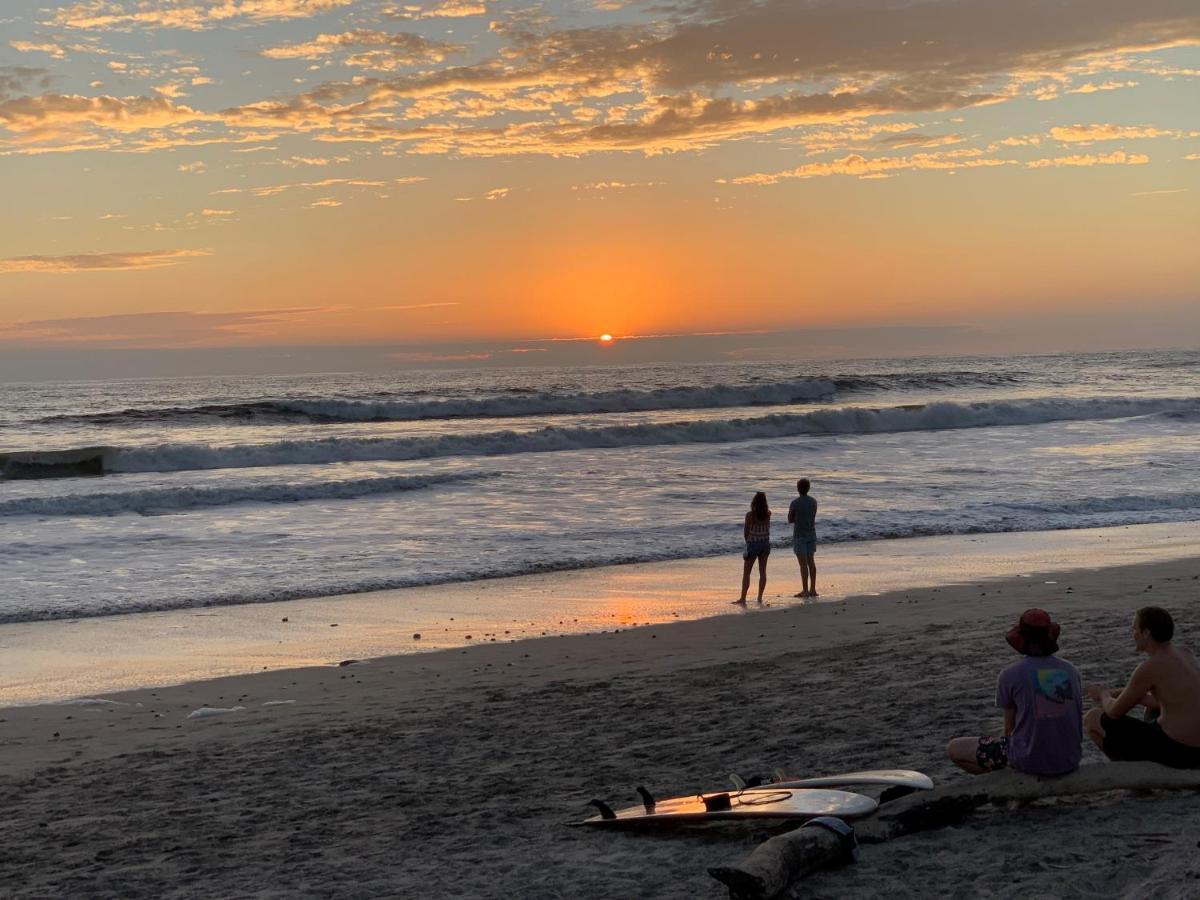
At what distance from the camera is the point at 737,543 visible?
20562 millimetres

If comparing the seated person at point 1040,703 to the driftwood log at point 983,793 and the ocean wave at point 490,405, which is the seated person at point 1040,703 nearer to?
the driftwood log at point 983,793

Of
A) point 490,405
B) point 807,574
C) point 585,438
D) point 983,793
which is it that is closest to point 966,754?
point 983,793

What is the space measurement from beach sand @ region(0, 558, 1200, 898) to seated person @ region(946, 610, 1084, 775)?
272mm

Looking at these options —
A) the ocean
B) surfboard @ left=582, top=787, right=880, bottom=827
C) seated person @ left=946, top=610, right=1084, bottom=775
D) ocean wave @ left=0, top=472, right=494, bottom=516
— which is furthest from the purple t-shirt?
ocean wave @ left=0, top=472, right=494, bottom=516

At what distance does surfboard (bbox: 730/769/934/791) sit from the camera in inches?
251

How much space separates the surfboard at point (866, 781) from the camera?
6.39 m

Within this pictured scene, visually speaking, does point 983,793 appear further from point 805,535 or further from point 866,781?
point 805,535

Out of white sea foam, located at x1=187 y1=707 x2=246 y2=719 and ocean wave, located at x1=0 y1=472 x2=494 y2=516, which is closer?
white sea foam, located at x1=187 y1=707 x2=246 y2=719

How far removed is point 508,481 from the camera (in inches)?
1226

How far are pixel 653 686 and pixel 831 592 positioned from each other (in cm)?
581

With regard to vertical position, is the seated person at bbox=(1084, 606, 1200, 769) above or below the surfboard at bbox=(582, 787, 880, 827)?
above

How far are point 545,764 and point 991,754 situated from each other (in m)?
3.00

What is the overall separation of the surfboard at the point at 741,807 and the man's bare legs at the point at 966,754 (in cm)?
77

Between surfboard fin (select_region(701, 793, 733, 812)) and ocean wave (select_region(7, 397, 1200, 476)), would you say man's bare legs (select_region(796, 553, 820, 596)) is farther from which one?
ocean wave (select_region(7, 397, 1200, 476))
